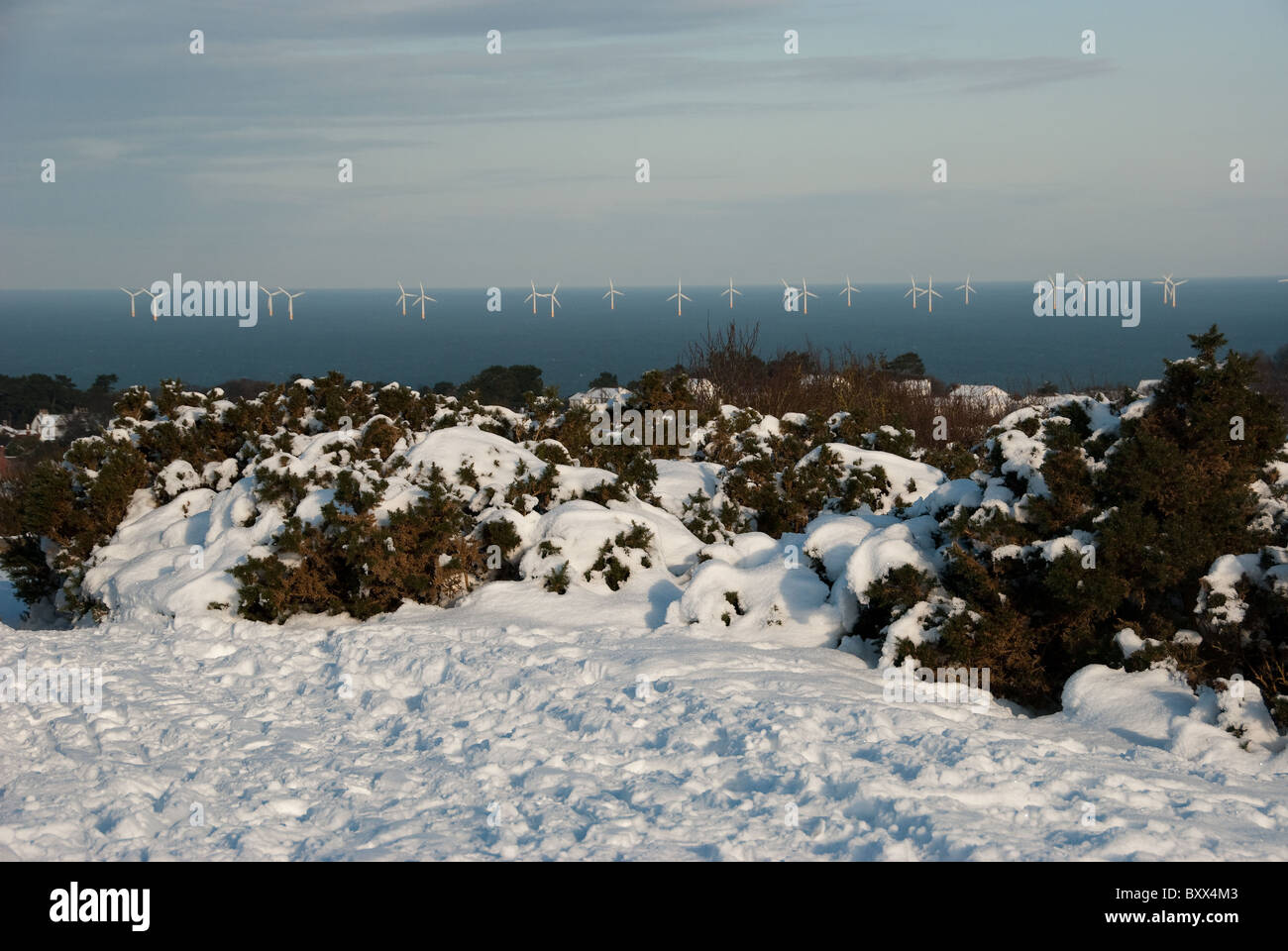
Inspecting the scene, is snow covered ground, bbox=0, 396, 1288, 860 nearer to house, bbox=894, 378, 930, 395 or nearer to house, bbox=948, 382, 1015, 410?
house, bbox=894, 378, 930, 395

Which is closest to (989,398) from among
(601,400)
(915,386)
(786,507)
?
(915,386)

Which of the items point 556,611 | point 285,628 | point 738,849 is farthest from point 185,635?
point 738,849

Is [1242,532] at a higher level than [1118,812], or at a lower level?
higher

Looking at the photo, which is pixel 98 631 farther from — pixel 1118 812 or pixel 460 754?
pixel 1118 812

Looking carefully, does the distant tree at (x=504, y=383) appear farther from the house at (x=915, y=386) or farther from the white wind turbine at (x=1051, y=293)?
the white wind turbine at (x=1051, y=293)

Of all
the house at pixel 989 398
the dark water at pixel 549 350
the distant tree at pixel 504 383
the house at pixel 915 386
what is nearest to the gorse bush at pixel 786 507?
the house at pixel 915 386

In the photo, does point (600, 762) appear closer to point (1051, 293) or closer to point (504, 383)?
point (1051, 293)
